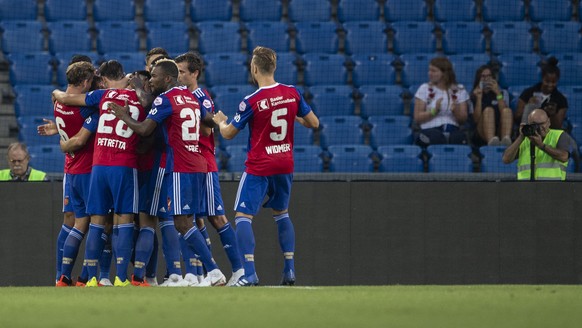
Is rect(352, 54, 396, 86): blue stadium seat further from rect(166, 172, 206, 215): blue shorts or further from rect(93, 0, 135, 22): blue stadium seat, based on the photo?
rect(166, 172, 206, 215): blue shorts

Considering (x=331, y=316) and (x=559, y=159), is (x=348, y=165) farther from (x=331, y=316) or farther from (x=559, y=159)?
(x=331, y=316)

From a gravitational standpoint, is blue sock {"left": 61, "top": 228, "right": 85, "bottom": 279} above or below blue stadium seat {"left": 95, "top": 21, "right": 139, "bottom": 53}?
below

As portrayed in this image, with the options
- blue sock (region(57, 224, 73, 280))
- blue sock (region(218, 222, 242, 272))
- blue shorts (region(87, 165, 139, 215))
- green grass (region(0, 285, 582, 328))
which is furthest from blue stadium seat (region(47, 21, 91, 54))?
green grass (region(0, 285, 582, 328))

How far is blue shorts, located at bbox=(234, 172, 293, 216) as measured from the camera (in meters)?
9.12

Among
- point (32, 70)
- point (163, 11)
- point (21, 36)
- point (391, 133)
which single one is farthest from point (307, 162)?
point (21, 36)

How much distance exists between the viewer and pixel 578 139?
1398cm

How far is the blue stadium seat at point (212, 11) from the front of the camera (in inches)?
637

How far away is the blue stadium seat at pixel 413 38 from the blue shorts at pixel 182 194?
7.27 m

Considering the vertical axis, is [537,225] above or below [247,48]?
below

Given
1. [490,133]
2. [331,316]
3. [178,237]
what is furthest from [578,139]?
[331,316]

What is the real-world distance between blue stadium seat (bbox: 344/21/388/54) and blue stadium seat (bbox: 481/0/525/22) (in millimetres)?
1695

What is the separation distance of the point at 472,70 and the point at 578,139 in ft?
5.87

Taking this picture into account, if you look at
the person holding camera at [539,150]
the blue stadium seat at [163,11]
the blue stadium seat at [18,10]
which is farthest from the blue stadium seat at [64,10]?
the person holding camera at [539,150]

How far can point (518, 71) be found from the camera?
15312 millimetres
